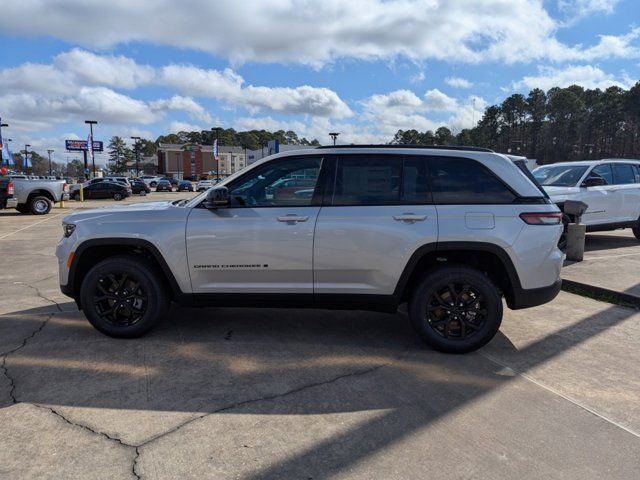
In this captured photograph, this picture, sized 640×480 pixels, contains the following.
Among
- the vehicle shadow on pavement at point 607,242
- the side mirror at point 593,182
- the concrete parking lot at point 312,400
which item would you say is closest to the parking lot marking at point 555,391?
the concrete parking lot at point 312,400

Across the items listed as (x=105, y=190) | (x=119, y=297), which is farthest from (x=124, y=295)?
(x=105, y=190)

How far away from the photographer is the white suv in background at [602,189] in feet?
31.8

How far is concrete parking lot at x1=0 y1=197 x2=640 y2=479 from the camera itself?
2725 millimetres

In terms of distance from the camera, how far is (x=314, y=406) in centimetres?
338

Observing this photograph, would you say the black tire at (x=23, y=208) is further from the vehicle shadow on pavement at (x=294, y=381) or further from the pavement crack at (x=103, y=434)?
the pavement crack at (x=103, y=434)

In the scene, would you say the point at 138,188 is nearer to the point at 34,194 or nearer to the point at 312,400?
the point at 34,194

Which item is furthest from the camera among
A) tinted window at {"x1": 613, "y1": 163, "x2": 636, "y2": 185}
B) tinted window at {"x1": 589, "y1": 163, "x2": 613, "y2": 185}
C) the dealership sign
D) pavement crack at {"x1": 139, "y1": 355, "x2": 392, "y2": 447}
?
the dealership sign

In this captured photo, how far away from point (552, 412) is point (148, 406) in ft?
9.28

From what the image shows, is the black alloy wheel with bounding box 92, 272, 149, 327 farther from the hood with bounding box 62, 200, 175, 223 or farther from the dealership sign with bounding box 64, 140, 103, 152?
the dealership sign with bounding box 64, 140, 103, 152

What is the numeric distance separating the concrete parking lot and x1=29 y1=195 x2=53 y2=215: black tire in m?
16.4

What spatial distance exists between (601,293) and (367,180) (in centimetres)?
407

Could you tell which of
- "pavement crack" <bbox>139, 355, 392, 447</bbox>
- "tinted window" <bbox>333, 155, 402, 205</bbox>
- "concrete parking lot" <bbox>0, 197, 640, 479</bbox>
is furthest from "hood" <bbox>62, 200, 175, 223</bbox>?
"pavement crack" <bbox>139, 355, 392, 447</bbox>

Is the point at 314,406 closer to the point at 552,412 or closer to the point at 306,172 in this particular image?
the point at 552,412

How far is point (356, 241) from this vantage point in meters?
4.22
